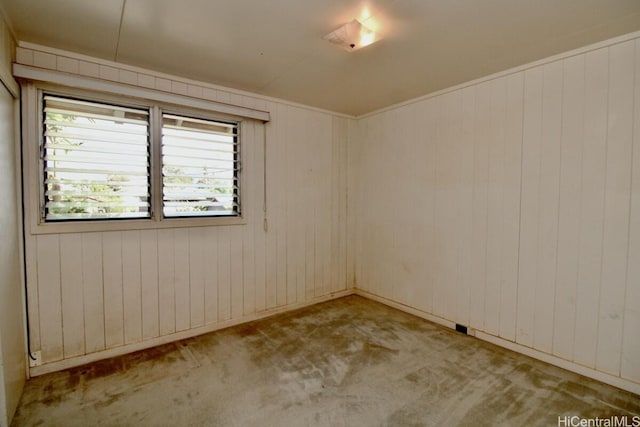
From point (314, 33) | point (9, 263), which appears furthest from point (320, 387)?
point (314, 33)

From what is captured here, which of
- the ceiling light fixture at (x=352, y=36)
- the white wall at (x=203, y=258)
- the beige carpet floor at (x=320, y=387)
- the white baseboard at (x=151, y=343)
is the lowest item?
the beige carpet floor at (x=320, y=387)

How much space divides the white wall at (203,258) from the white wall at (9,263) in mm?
206

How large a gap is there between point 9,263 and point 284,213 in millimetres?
2260

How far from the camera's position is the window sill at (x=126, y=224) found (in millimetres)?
2304

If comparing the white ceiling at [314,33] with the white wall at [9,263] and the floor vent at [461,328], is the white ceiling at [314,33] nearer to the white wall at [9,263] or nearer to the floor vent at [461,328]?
the white wall at [9,263]

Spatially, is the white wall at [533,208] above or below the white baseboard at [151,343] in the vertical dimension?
above

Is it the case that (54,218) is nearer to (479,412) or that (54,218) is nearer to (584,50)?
(479,412)

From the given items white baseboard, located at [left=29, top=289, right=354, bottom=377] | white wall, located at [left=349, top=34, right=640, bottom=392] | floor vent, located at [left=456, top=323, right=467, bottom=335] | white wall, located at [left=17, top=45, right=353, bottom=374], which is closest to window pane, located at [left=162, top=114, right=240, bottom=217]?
white wall, located at [left=17, top=45, right=353, bottom=374]

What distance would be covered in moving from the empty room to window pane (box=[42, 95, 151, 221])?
15mm

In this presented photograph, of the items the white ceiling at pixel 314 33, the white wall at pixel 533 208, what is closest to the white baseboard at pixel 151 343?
the white wall at pixel 533 208

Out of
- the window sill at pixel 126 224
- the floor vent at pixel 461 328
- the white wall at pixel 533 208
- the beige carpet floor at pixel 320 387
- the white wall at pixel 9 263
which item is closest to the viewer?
the white wall at pixel 9 263

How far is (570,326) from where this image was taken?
2367 millimetres

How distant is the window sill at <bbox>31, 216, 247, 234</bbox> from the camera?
7.56 feet

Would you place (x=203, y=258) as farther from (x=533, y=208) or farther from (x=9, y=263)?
(x=533, y=208)
